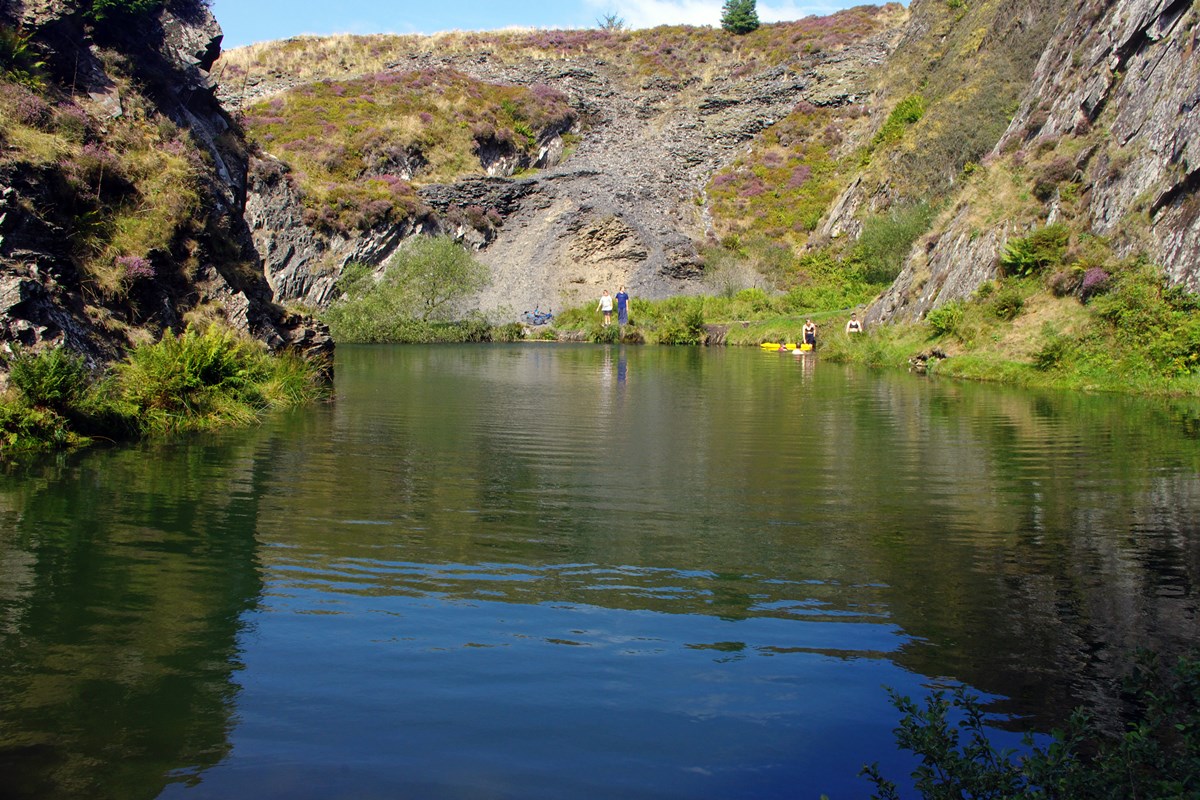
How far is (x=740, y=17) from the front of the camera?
115 meters

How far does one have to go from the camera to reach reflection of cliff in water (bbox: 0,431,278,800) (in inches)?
194

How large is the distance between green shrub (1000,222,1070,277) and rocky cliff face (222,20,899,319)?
135ft

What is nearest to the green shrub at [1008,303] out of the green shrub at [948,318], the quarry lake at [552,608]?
the green shrub at [948,318]

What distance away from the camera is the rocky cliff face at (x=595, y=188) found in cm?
7244

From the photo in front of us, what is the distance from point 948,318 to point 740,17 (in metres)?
91.4

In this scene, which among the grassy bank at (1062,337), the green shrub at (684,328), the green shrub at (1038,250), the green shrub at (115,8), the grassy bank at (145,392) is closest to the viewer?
the grassy bank at (145,392)

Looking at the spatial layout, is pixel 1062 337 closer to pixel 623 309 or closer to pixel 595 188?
pixel 623 309

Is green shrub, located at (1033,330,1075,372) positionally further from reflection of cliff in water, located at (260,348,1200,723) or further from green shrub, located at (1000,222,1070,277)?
reflection of cliff in water, located at (260,348,1200,723)

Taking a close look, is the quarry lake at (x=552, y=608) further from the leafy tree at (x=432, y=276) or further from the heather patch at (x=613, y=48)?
the heather patch at (x=613, y=48)

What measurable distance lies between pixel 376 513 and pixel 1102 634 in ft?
23.0

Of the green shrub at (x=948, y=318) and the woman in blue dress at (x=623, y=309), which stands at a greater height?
the woman in blue dress at (x=623, y=309)

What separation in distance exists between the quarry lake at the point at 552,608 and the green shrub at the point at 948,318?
19079 mm

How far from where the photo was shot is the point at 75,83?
21.9m

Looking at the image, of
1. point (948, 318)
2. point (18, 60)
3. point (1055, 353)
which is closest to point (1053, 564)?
point (18, 60)
